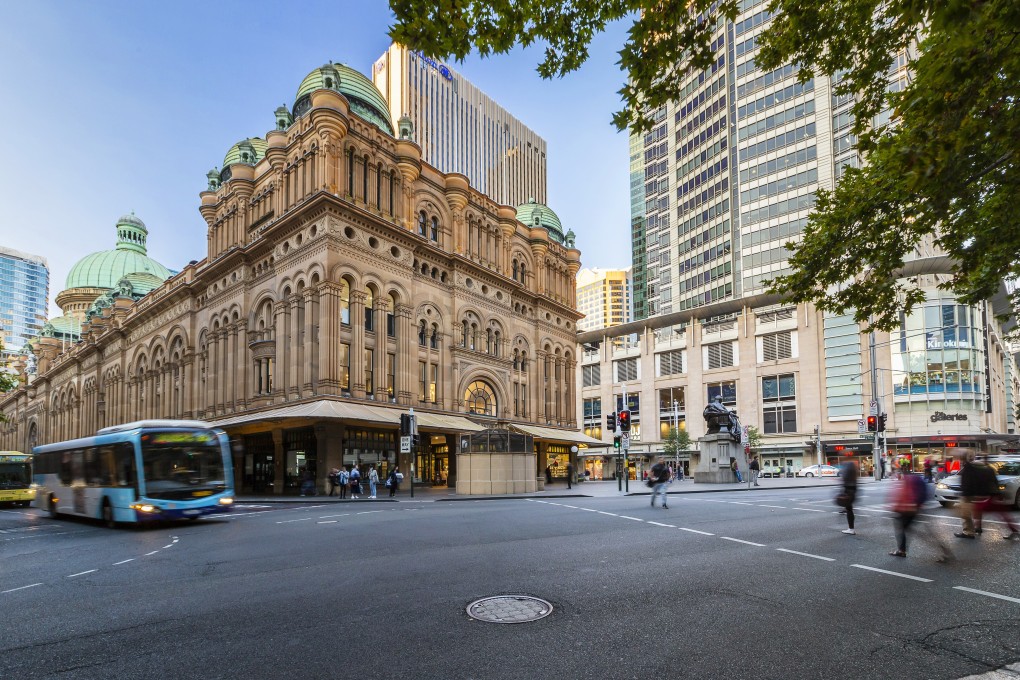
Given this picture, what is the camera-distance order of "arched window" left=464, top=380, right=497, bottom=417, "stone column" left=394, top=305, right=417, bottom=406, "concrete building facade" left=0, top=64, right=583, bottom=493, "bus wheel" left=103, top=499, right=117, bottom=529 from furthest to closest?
1. "arched window" left=464, top=380, right=497, bottom=417
2. "stone column" left=394, top=305, right=417, bottom=406
3. "concrete building facade" left=0, top=64, right=583, bottom=493
4. "bus wheel" left=103, top=499, right=117, bottom=529

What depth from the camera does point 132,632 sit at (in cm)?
619

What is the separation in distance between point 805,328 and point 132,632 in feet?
225

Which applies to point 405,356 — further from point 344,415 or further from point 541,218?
point 541,218

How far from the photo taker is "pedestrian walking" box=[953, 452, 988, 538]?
11.1 metres

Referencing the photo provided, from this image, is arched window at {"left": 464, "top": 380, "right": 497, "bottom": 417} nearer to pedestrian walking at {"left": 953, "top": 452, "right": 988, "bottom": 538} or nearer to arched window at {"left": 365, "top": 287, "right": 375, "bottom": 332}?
arched window at {"left": 365, "top": 287, "right": 375, "bottom": 332}

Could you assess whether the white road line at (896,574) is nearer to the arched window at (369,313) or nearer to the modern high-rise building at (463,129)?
the arched window at (369,313)

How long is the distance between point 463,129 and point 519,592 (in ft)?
497

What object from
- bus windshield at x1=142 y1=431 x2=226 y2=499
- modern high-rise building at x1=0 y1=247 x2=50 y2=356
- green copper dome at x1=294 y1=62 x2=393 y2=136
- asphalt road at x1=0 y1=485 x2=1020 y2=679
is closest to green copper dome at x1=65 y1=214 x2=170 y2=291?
green copper dome at x1=294 y1=62 x2=393 y2=136

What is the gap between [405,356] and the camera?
37.4m

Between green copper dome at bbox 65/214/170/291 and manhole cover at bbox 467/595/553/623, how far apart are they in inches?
3652

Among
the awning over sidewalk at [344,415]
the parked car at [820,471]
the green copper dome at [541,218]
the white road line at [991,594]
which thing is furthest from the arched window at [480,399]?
the white road line at [991,594]

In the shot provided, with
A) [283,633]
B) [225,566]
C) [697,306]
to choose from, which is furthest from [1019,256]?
[697,306]

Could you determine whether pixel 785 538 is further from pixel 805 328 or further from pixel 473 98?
pixel 473 98

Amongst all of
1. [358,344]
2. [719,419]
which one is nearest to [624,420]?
[719,419]
